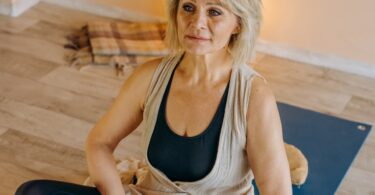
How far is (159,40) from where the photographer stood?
3.60m

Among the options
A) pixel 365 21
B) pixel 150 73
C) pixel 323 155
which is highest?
pixel 150 73

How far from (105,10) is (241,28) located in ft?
7.71

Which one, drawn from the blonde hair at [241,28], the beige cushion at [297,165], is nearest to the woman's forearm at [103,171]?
the blonde hair at [241,28]

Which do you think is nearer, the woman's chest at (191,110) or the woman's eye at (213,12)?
the woman's eye at (213,12)

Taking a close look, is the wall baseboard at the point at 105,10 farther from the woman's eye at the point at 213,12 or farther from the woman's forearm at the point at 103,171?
the woman's eye at the point at 213,12

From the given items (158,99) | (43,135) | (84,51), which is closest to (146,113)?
(158,99)

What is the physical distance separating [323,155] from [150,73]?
1146mm

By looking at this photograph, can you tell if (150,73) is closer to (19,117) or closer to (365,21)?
(19,117)

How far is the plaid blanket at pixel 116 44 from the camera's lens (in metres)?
3.40

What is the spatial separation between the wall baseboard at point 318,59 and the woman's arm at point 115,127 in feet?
5.89

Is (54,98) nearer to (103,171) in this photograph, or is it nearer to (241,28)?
(103,171)

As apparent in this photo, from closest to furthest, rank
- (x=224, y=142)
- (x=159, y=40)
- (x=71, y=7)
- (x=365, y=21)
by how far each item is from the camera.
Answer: (x=224, y=142) → (x=365, y=21) → (x=159, y=40) → (x=71, y=7)

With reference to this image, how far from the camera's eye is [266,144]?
171 centimetres

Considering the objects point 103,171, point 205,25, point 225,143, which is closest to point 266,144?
point 225,143
